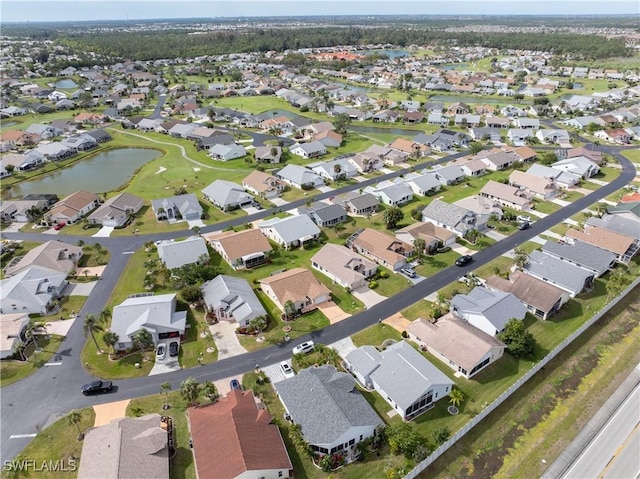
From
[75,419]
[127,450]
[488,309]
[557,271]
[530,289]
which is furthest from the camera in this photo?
[557,271]

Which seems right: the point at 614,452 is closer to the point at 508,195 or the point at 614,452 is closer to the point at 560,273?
the point at 560,273

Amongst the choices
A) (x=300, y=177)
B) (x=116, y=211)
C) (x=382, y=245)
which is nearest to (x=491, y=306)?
(x=382, y=245)

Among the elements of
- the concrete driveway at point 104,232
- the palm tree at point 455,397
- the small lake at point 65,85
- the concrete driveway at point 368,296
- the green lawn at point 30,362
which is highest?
the small lake at point 65,85

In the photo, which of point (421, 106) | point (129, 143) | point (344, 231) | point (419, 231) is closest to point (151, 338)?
point (344, 231)

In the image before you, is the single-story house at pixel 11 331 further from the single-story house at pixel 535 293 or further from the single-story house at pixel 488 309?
the single-story house at pixel 535 293

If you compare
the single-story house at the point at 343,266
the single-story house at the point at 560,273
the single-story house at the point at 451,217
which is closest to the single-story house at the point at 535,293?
the single-story house at the point at 560,273

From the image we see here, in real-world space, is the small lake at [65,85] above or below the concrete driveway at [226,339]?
above
